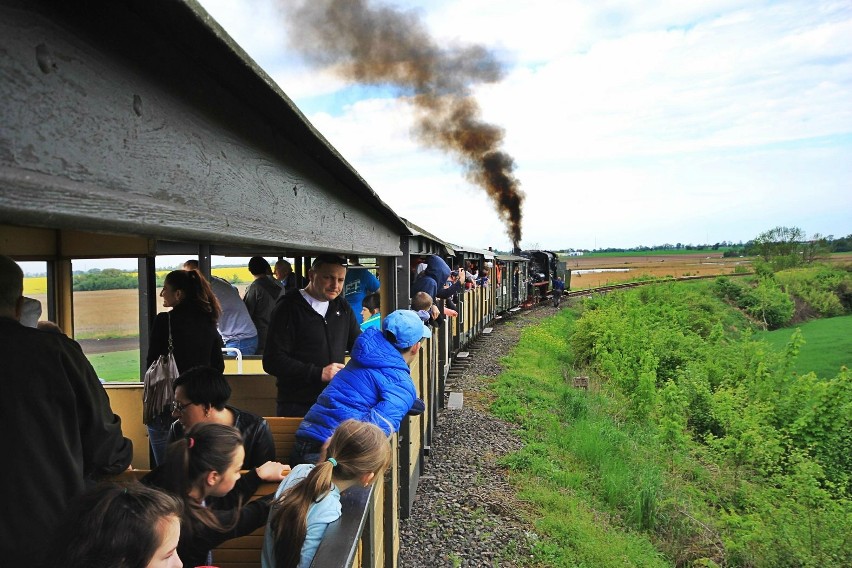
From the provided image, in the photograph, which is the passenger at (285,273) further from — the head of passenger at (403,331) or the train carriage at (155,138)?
the train carriage at (155,138)

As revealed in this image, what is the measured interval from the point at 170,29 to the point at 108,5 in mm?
128

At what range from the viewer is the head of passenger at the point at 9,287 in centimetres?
195

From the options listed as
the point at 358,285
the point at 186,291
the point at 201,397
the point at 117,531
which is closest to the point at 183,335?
the point at 186,291

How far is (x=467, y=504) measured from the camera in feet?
20.3

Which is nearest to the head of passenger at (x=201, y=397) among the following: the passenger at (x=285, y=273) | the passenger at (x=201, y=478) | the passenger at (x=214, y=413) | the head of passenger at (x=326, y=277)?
the passenger at (x=214, y=413)

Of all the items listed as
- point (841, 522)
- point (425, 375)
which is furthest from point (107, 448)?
point (841, 522)

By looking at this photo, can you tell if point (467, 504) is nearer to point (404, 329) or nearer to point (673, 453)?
point (404, 329)

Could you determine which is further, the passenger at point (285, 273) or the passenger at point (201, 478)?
the passenger at point (285, 273)

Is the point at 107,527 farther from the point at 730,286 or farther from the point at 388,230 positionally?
the point at 730,286

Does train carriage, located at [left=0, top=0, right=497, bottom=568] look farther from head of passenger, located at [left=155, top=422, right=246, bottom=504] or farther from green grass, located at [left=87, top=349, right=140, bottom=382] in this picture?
green grass, located at [left=87, top=349, right=140, bottom=382]

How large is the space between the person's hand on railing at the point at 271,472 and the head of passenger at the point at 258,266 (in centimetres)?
372

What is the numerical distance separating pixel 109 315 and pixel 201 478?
110 inches

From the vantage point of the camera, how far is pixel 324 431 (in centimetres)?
324

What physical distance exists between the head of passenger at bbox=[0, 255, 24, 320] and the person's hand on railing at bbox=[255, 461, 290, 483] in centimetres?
129
